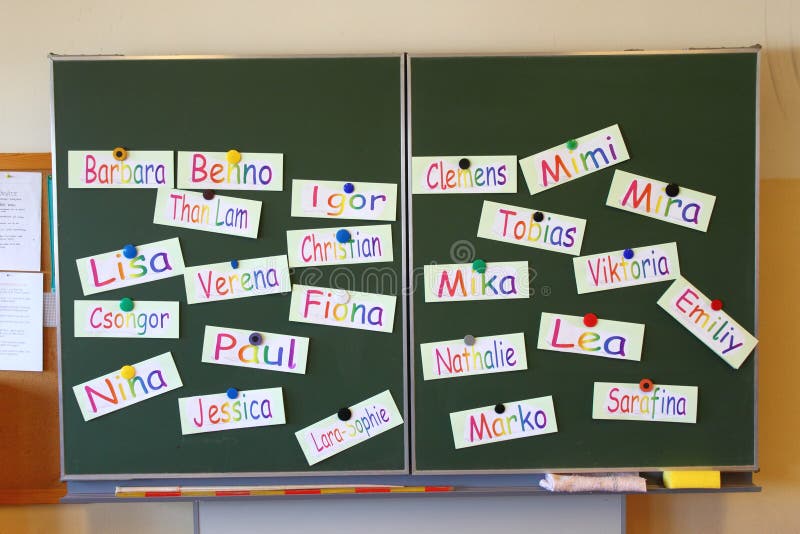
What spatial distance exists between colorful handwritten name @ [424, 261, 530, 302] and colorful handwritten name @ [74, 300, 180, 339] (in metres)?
0.68

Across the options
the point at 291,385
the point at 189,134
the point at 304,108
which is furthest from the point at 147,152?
the point at 291,385

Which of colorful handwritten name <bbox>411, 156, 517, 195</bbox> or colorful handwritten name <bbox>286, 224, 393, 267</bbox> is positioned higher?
colorful handwritten name <bbox>411, 156, 517, 195</bbox>

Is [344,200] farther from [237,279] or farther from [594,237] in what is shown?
[594,237]

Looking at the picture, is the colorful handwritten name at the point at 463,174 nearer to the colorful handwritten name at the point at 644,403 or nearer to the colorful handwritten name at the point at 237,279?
the colorful handwritten name at the point at 237,279

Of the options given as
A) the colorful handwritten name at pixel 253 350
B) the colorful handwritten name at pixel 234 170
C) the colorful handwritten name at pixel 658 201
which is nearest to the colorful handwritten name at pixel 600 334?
the colorful handwritten name at pixel 658 201

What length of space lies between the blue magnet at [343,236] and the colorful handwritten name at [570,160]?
49 cm

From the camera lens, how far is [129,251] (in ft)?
5.50

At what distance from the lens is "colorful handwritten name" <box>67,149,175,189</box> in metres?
1.69

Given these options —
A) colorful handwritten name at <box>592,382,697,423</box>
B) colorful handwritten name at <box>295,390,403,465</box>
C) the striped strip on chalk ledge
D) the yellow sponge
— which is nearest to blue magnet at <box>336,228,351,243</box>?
colorful handwritten name at <box>295,390,403,465</box>

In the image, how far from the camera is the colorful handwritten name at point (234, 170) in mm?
1685

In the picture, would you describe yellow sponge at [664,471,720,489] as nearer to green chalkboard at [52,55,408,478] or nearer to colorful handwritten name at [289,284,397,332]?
green chalkboard at [52,55,408,478]

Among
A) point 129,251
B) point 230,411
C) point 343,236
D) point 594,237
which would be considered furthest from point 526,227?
point 129,251

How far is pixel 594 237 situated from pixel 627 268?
0.39 ft

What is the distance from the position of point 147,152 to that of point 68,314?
475mm
